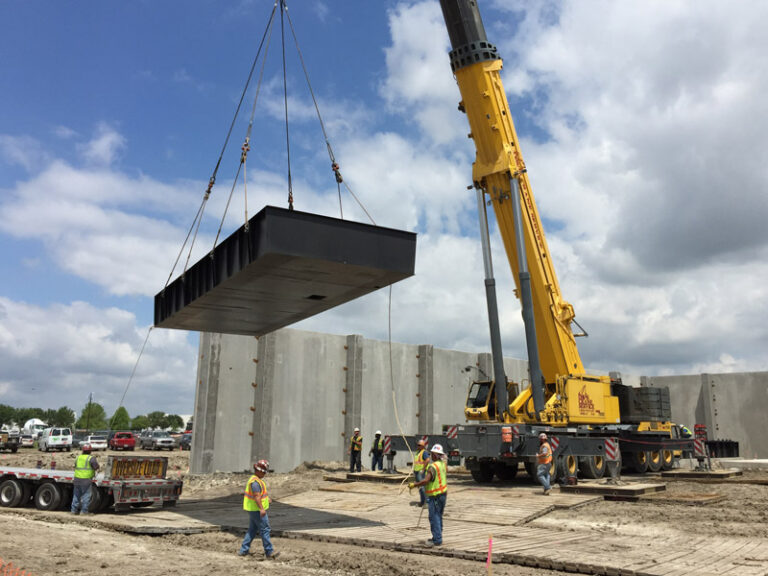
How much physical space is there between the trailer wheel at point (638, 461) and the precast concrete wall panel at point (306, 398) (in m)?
9.40

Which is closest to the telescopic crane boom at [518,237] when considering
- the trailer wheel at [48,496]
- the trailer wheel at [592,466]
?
the trailer wheel at [592,466]

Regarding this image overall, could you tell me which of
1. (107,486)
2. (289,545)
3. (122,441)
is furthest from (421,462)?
(122,441)

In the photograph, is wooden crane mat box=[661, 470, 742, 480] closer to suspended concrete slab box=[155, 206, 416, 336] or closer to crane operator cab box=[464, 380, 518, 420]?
crane operator cab box=[464, 380, 518, 420]

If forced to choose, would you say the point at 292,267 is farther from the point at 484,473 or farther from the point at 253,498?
the point at 484,473

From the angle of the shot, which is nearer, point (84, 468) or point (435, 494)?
point (435, 494)

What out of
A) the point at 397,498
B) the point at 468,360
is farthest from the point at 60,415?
the point at 397,498

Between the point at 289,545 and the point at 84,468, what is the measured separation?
535cm

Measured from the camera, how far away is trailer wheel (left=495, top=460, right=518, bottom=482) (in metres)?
19.0

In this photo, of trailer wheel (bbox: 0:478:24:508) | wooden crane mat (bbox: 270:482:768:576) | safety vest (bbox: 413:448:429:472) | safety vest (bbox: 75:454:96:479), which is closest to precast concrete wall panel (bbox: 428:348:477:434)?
wooden crane mat (bbox: 270:482:768:576)

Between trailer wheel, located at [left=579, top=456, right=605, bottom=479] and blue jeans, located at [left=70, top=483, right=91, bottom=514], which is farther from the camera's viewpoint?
trailer wheel, located at [left=579, top=456, right=605, bottom=479]

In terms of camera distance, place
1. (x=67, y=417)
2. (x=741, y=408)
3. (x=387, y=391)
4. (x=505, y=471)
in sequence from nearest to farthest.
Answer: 1. (x=505, y=471)
2. (x=387, y=391)
3. (x=741, y=408)
4. (x=67, y=417)

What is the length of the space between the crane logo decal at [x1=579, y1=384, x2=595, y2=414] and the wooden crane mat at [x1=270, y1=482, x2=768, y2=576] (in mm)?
2597

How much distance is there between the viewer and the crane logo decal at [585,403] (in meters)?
17.3

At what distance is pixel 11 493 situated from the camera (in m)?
14.5
